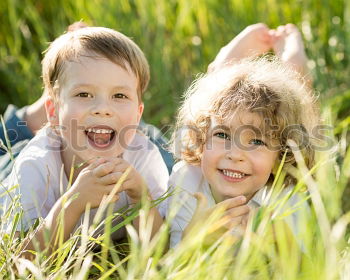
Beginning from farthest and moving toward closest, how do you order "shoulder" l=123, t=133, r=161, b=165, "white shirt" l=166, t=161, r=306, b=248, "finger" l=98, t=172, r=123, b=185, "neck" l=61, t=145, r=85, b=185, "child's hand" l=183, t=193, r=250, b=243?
"shoulder" l=123, t=133, r=161, b=165, "neck" l=61, t=145, r=85, b=185, "white shirt" l=166, t=161, r=306, b=248, "finger" l=98, t=172, r=123, b=185, "child's hand" l=183, t=193, r=250, b=243

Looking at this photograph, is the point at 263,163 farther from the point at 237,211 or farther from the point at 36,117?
the point at 36,117

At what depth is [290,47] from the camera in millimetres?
2438

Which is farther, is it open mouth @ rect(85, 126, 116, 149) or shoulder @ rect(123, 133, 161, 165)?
shoulder @ rect(123, 133, 161, 165)

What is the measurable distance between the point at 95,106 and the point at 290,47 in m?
0.98

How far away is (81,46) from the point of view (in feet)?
5.95

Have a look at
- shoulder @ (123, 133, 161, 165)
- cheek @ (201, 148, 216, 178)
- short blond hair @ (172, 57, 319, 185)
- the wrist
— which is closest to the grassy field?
shoulder @ (123, 133, 161, 165)

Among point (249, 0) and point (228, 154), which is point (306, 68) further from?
point (228, 154)

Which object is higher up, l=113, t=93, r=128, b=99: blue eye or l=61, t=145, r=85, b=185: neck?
l=113, t=93, r=128, b=99: blue eye

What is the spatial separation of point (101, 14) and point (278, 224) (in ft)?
6.06

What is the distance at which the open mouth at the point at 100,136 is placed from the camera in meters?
1.78

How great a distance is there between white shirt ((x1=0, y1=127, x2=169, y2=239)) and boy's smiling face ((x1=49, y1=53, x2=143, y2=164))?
95mm

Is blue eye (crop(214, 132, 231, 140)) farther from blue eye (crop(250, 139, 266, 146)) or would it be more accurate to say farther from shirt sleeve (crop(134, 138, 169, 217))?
shirt sleeve (crop(134, 138, 169, 217))

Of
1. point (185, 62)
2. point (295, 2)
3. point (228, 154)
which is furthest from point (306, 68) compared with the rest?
point (228, 154)

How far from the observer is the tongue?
180cm
